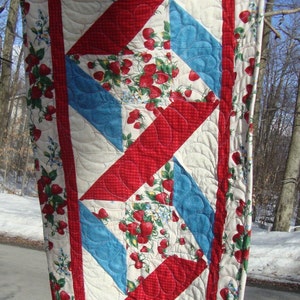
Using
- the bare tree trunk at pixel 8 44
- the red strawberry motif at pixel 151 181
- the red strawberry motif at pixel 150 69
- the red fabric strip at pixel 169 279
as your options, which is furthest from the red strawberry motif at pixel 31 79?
the bare tree trunk at pixel 8 44

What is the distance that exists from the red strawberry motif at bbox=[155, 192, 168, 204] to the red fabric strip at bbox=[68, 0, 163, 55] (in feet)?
1.42

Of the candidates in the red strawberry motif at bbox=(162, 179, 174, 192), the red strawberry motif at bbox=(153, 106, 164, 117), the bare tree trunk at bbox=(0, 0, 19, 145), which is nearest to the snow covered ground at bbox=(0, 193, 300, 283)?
the bare tree trunk at bbox=(0, 0, 19, 145)

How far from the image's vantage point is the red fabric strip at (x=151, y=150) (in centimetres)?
113

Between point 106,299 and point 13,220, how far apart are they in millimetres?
7363

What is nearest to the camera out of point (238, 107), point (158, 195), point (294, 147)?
point (238, 107)

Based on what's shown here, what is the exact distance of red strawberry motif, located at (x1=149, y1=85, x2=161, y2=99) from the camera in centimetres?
115

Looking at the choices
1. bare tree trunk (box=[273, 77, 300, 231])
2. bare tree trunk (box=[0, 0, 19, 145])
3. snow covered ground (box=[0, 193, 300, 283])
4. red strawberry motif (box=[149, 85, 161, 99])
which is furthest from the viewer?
bare tree trunk (box=[0, 0, 19, 145])

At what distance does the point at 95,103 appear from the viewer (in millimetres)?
1186

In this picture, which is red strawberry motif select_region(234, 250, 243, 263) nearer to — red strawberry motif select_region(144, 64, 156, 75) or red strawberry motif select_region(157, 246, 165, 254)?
red strawberry motif select_region(157, 246, 165, 254)

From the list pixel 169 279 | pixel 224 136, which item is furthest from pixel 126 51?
pixel 169 279

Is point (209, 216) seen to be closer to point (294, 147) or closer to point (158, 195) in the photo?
point (158, 195)

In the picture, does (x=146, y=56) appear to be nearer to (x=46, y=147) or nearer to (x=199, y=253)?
(x=46, y=147)

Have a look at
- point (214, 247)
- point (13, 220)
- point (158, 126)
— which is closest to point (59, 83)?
point (158, 126)

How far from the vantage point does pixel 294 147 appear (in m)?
8.05
